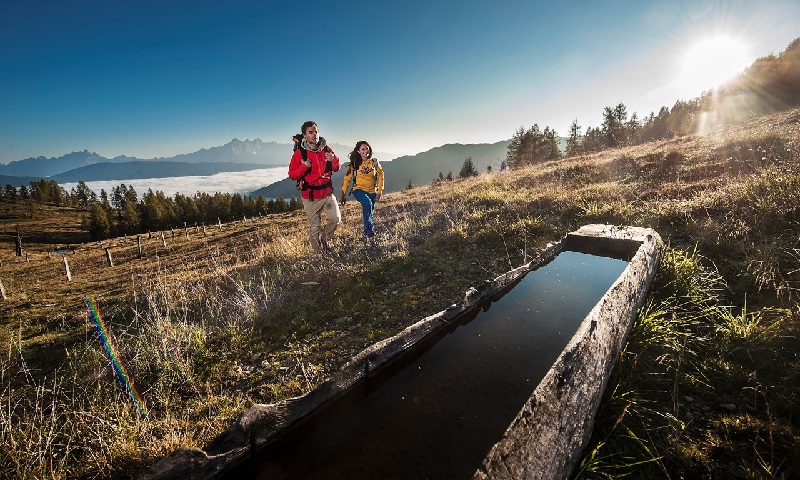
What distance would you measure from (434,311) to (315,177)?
13.3ft

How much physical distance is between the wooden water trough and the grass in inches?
11.0

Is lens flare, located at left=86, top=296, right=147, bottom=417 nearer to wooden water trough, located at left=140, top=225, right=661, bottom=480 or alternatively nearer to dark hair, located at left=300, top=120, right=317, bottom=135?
wooden water trough, located at left=140, top=225, right=661, bottom=480

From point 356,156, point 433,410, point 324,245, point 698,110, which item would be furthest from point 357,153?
point 698,110

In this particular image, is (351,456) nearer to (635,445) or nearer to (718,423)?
(635,445)

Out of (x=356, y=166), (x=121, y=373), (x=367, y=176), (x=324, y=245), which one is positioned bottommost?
(x=121, y=373)

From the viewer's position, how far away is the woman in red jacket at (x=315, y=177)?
6391 mm

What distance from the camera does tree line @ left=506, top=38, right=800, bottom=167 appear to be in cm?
2995

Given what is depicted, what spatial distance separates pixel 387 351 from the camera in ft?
8.58

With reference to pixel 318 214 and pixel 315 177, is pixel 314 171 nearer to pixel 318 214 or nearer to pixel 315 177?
pixel 315 177

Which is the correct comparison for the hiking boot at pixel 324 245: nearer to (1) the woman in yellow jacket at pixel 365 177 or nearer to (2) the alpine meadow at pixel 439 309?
(2) the alpine meadow at pixel 439 309

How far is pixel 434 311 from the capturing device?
14.6ft

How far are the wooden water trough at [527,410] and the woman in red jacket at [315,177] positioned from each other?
4.57m

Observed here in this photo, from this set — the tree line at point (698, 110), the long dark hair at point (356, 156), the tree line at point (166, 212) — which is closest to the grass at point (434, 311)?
the long dark hair at point (356, 156)

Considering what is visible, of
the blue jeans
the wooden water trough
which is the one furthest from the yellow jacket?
the wooden water trough
